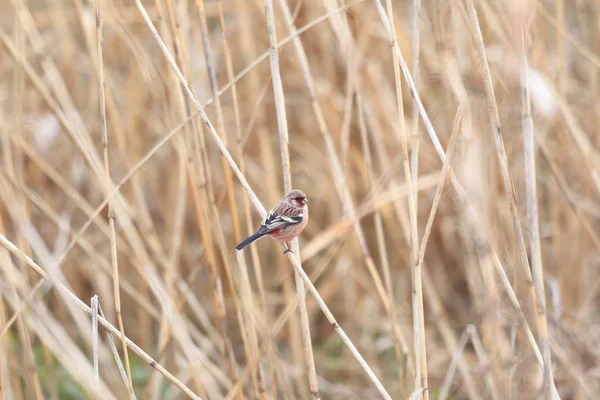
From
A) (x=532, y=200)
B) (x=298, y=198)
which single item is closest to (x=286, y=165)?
(x=298, y=198)

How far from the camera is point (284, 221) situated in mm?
2031

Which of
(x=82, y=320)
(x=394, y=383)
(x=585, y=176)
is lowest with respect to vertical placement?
(x=394, y=383)

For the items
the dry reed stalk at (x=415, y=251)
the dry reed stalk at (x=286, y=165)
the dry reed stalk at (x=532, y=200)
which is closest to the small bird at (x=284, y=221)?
the dry reed stalk at (x=286, y=165)

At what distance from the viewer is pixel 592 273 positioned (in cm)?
306

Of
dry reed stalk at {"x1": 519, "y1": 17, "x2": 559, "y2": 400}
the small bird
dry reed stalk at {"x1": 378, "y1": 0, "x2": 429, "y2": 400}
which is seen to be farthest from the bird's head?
dry reed stalk at {"x1": 519, "y1": 17, "x2": 559, "y2": 400}

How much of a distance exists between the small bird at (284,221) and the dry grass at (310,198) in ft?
0.19

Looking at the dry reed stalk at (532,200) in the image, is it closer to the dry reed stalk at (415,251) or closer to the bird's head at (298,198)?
the dry reed stalk at (415,251)

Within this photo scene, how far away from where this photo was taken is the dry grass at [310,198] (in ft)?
5.55

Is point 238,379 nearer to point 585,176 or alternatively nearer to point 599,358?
point 599,358

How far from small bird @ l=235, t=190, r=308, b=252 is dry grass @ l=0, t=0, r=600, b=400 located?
0.06 metres

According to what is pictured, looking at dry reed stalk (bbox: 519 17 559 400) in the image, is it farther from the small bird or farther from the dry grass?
the small bird

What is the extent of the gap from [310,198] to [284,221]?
5.02 ft

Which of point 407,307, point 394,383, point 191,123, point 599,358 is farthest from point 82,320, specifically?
point 599,358

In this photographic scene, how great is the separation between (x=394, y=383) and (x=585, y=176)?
1.17m
